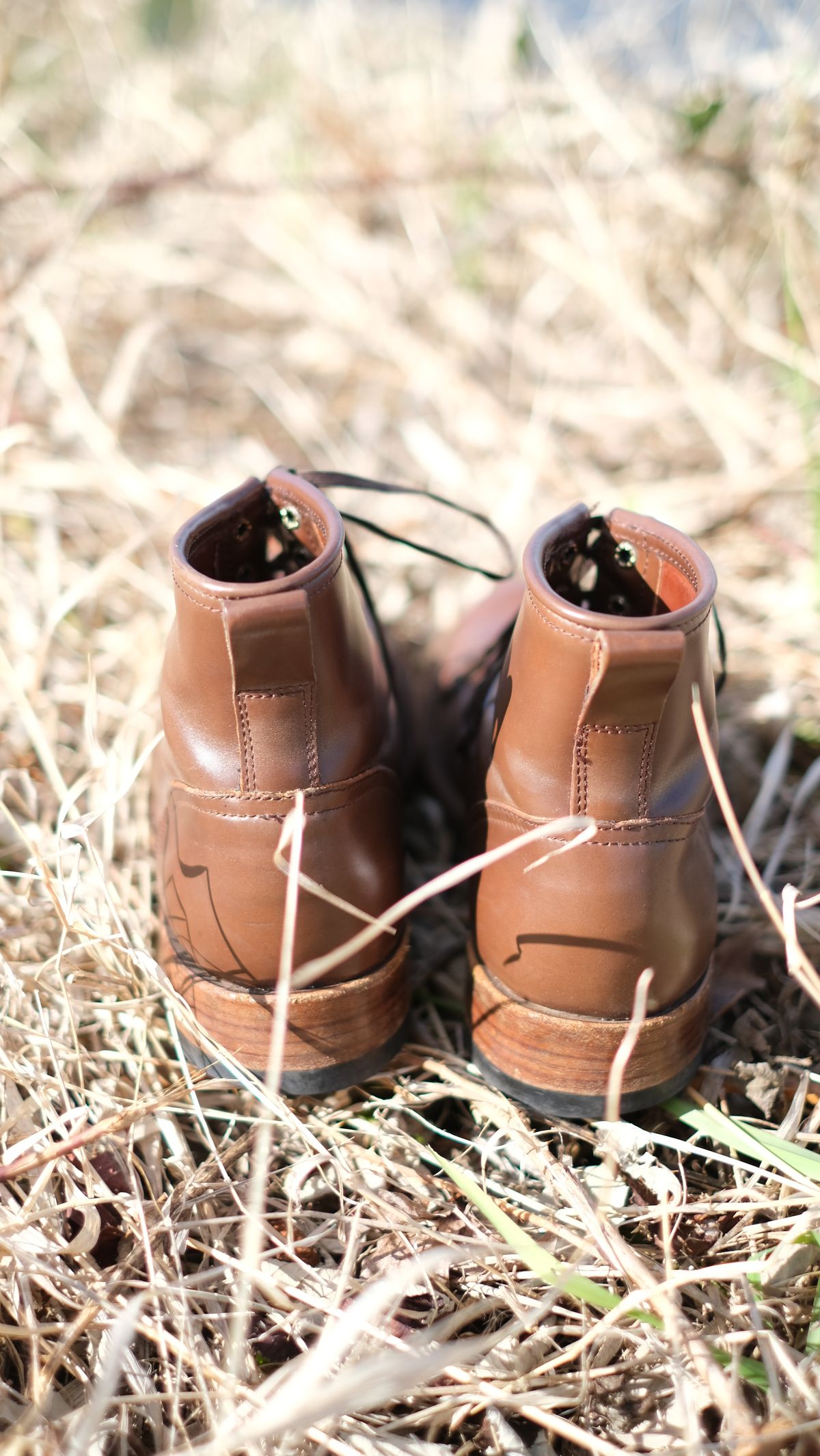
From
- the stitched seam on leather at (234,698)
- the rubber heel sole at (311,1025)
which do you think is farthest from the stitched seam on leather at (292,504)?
the rubber heel sole at (311,1025)

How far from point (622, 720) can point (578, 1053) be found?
53 cm

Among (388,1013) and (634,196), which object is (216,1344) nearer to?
(388,1013)

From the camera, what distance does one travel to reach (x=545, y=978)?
1.48m

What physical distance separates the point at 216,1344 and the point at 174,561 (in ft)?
3.63

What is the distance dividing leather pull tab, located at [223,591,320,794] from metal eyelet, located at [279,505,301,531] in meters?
0.37

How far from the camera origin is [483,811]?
160cm

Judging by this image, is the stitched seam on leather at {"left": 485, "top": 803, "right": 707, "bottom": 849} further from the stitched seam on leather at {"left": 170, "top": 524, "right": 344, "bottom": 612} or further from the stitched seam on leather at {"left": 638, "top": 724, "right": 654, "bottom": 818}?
the stitched seam on leather at {"left": 170, "top": 524, "right": 344, "bottom": 612}

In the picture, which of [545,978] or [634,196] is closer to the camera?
[545,978]

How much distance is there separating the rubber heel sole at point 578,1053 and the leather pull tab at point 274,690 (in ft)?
1.59

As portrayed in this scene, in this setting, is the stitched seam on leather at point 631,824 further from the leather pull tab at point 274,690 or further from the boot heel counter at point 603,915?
the leather pull tab at point 274,690

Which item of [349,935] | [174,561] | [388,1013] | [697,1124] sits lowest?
[697,1124]

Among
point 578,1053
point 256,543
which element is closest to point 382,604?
point 256,543

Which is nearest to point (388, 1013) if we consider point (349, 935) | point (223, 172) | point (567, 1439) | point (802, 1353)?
point (349, 935)

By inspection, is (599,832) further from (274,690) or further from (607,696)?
(274,690)
